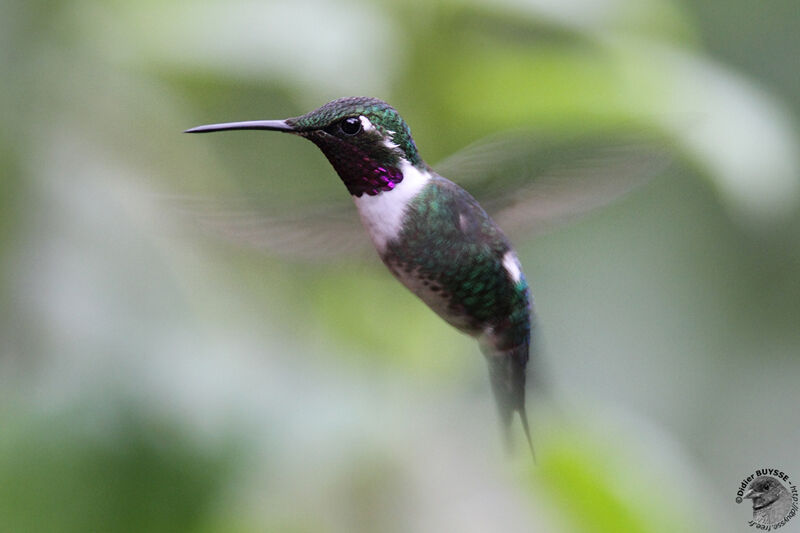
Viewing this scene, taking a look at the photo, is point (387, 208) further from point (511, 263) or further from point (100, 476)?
point (100, 476)

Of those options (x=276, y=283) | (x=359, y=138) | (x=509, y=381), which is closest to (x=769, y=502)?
(x=276, y=283)

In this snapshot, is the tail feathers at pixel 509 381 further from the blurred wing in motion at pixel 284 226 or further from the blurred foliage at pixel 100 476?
the blurred foliage at pixel 100 476

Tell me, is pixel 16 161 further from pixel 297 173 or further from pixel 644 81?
pixel 644 81

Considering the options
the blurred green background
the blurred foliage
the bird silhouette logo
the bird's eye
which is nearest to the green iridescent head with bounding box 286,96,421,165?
the bird's eye

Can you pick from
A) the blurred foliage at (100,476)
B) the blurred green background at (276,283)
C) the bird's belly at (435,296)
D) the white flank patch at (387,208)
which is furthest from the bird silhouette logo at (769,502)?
the white flank patch at (387,208)

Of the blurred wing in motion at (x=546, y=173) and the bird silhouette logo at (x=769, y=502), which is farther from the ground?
the bird silhouette logo at (x=769, y=502)

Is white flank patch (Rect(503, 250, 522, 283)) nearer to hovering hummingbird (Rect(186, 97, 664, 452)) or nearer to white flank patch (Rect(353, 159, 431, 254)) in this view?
hovering hummingbird (Rect(186, 97, 664, 452))
